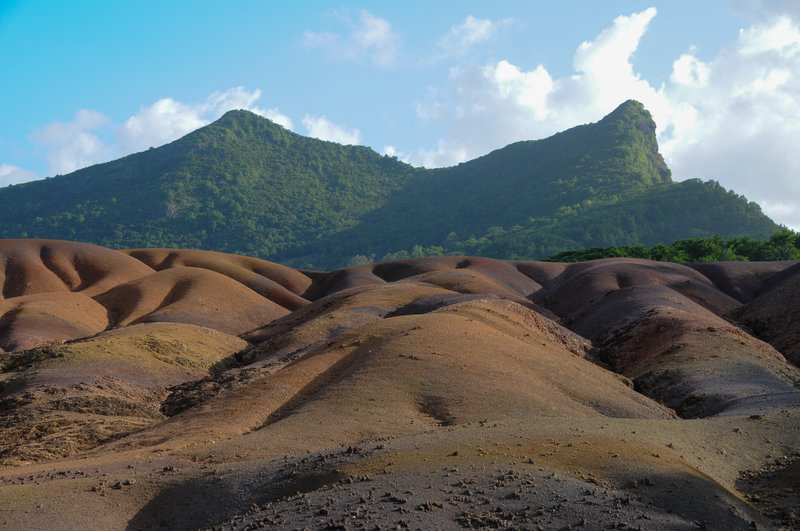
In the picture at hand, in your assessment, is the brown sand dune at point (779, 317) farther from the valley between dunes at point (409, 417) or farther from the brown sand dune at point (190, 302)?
the brown sand dune at point (190, 302)

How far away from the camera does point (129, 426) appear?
945 inches

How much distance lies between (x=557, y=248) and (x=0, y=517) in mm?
116357

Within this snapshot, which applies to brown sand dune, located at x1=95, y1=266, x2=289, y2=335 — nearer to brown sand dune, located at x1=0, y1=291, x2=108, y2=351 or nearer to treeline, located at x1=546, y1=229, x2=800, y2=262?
brown sand dune, located at x1=0, y1=291, x2=108, y2=351

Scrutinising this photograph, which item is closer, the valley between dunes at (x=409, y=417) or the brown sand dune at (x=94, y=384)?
the valley between dunes at (x=409, y=417)

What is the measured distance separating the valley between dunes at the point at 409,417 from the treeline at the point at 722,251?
36.7 meters

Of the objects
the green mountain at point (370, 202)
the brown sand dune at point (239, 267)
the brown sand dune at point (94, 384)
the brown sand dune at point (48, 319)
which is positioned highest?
the green mountain at point (370, 202)

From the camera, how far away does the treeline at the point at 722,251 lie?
280 ft

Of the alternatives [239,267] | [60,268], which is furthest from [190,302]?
[239,267]

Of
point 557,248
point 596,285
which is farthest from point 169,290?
point 557,248

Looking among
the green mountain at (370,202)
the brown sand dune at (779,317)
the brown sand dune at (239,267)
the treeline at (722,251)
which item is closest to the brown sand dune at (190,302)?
the brown sand dune at (239,267)

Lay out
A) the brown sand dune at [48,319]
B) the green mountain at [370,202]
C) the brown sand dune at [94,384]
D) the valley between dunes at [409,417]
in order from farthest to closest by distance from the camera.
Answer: the green mountain at [370,202], the brown sand dune at [48,319], the brown sand dune at [94,384], the valley between dunes at [409,417]

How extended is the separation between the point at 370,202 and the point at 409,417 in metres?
167

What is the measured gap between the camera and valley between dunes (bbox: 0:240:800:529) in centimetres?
1221

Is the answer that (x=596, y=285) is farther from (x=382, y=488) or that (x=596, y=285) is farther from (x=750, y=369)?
(x=382, y=488)
